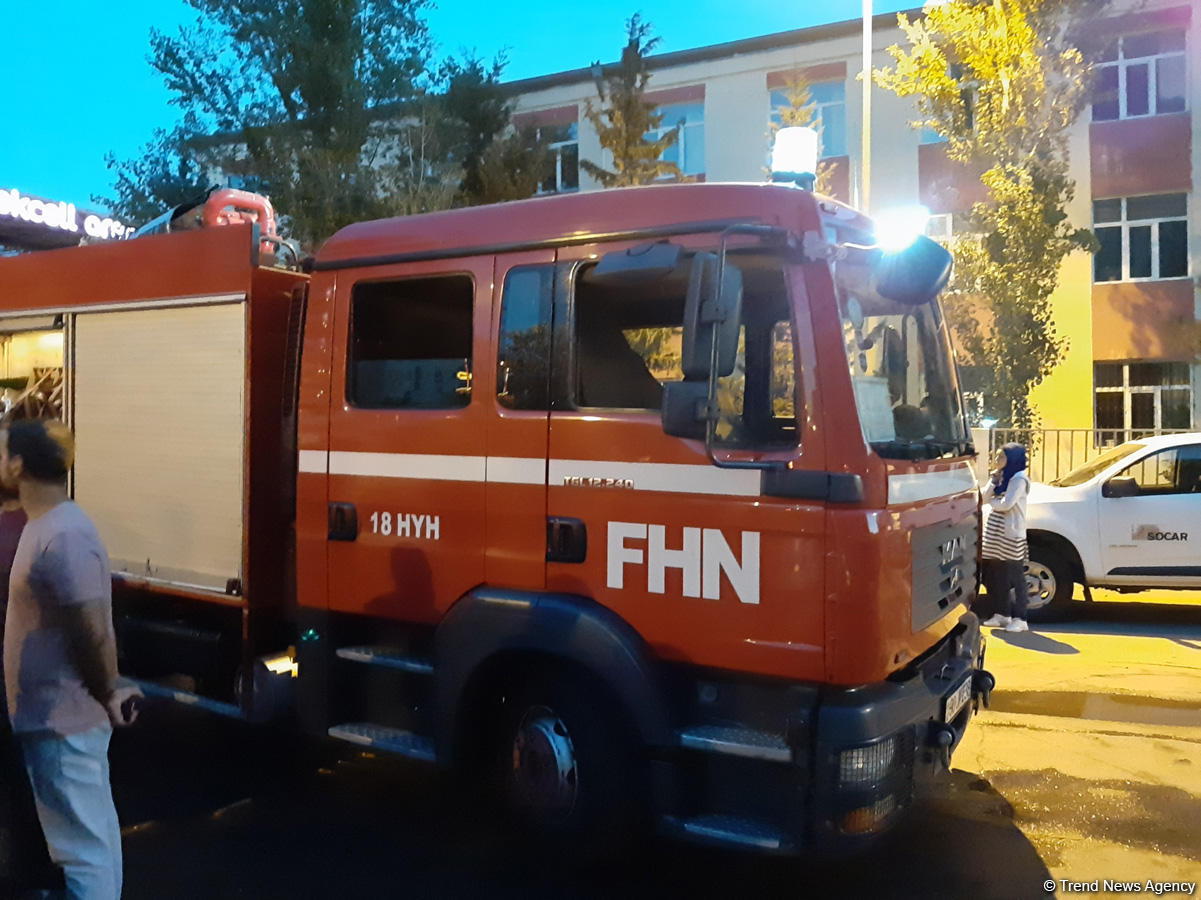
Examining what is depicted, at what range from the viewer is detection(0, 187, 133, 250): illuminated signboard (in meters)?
12.2

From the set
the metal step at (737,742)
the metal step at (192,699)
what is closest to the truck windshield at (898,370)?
the metal step at (737,742)

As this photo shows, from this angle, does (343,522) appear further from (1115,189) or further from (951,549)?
(1115,189)

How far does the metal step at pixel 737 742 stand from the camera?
3.44 meters

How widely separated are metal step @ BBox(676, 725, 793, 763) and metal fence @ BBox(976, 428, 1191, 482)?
492 inches

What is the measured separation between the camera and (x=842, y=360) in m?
3.56

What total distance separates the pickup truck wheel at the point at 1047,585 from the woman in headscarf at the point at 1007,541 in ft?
1.27

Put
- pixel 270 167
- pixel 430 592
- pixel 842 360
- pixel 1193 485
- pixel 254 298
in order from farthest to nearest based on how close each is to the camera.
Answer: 1. pixel 270 167
2. pixel 1193 485
3. pixel 254 298
4. pixel 430 592
5. pixel 842 360

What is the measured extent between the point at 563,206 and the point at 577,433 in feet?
3.16

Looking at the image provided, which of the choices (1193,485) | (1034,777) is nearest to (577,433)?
(1034,777)

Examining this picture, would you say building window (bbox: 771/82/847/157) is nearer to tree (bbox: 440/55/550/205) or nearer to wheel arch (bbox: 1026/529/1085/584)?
tree (bbox: 440/55/550/205)

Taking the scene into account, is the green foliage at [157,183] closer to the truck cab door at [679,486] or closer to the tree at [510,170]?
the tree at [510,170]

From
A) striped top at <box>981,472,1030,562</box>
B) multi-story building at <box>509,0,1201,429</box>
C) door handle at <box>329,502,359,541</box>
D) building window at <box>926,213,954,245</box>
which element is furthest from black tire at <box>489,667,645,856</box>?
building window at <box>926,213,954,245</box>

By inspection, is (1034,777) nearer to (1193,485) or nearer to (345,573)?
(345,573)

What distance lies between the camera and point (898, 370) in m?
4.12
